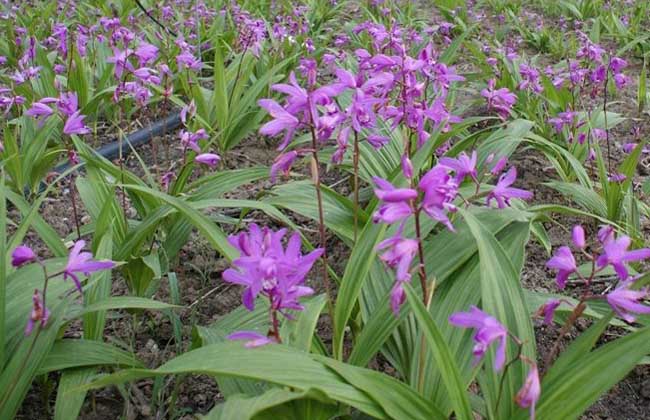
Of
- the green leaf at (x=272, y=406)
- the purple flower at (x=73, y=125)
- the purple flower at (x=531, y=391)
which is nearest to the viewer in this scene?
the purple flower at (x=531, y=391)

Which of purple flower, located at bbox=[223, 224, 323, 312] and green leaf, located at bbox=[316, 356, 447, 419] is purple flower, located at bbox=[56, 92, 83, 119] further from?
green leaf, located at bbox=[316, 356, 447, 419]

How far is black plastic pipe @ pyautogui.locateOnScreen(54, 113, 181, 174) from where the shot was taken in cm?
346

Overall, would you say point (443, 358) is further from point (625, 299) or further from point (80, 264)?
point (80, 264)

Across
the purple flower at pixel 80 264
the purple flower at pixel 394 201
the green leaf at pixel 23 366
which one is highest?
the purple flower at pixel 394 201

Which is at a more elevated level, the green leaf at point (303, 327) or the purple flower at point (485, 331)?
A: the purple flower at point (485, 331)

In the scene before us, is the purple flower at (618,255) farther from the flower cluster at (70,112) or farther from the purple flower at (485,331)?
the flower cluster at (70,112)

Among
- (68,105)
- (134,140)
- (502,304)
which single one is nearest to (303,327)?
(502,304)

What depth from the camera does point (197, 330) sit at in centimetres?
166

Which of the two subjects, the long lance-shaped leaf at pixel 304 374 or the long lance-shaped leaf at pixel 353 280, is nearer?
the long lance-shaped leaf at pixel 304 374

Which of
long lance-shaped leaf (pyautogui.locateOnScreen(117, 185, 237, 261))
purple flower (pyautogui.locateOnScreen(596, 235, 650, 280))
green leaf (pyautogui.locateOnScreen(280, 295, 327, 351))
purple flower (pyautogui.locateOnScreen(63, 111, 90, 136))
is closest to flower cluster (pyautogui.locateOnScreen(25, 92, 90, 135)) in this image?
purple flower (pyautogui.locateOnScreen(63, 111, 90, 136))

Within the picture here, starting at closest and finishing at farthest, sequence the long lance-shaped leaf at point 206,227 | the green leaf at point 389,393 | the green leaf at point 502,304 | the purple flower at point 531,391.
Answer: the purple flower at point 531,391, the green leaf at point 389,393, the green leaf at point 502,304, the long lance-shaped leaf at point 206,227

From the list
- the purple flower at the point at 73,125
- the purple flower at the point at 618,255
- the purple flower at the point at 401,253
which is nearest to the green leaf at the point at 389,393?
the purple flower at the point at 401,253

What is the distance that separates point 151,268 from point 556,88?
8.19 ft

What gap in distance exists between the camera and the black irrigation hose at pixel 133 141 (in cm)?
341
